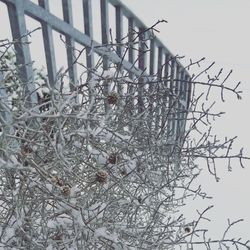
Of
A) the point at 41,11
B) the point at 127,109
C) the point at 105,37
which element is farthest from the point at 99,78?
the point at 105,37

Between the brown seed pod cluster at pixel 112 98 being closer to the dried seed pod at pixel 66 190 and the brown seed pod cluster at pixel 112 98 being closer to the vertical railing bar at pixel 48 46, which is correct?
the dried seed pod at pixel 66 190

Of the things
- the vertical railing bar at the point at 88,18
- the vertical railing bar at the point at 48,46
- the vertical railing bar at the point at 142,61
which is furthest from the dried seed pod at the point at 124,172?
the vertical railing bar at the point at 88,18

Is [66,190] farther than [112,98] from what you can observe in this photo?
No

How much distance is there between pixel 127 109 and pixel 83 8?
4.67 meters

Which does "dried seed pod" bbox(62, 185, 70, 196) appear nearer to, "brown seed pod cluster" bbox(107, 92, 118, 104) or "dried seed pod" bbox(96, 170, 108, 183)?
"dried seed pod" bbox(96, 170, 108, 183)

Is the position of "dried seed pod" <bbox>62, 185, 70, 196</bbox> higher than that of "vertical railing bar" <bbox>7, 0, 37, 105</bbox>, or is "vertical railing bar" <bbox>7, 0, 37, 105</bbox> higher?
"vertical railing bar" <bbox>7, 0, 37, 105</bbox>

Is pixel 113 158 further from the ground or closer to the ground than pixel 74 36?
closer to the ground

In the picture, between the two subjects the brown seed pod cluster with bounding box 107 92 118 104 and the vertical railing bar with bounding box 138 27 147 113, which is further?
the vertical railing bar with bounding box 138 27 147 113

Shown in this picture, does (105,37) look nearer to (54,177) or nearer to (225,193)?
(54,177)

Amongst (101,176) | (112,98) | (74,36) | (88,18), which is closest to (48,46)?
(74,36)

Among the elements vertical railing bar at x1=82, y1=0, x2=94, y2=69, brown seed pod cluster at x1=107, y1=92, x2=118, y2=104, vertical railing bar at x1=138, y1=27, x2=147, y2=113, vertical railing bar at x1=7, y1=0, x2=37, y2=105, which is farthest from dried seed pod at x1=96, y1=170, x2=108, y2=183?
vertical railing bar at x1=82, y1=0, x2=94, y2=69

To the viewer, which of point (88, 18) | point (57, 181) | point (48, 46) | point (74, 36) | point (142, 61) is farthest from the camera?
point (142, 61)

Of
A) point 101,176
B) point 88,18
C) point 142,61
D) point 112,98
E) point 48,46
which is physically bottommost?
point 101,176

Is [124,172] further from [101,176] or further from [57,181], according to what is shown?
[57,181]
